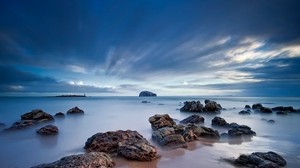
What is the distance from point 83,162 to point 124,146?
2.45 m

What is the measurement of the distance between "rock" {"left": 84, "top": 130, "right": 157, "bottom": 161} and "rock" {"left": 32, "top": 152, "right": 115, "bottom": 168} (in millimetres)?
1148

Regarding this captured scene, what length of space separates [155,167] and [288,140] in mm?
9953

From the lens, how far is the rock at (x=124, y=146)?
311 inches

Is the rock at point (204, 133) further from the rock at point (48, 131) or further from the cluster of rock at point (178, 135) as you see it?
the rock at point (48, 131)

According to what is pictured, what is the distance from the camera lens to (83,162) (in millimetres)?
6211

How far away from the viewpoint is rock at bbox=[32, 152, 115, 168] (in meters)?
6.01

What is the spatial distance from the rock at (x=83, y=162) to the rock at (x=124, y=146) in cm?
115

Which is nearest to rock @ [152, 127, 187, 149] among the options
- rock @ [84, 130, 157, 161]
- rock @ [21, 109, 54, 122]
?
rock @ [84, 130, 157, 161]

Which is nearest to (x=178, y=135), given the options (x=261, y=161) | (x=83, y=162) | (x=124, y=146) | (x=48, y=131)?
(x=124, y=146)

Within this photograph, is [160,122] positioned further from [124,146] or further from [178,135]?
[124,146]

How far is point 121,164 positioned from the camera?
24.3 ft

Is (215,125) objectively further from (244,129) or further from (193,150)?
(193,150)

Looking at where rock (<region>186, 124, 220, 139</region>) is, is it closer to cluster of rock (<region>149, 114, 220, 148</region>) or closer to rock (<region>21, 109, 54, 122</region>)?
cluster of rock (<region>149, 114, 220, 148</region>)

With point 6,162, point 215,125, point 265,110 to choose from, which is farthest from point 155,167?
point 265,110
